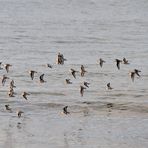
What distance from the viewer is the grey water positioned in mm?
28828

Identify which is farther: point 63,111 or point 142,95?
point 142,95

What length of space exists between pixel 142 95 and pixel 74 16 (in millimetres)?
35910

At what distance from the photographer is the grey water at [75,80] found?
28.8m

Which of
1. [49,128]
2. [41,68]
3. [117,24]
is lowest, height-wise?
[49,128]

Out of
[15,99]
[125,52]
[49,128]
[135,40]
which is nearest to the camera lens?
[49,128]

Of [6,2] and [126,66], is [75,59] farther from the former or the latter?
[6,2]

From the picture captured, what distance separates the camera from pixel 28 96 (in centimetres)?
3556

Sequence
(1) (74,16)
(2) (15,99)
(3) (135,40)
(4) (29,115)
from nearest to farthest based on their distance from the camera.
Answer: (4) (29,115), (2) (15,99), (3) (135,40), (1) (74,16)

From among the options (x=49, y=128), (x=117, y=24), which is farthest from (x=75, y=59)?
(x=117, y=24)

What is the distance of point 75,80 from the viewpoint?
4022cm

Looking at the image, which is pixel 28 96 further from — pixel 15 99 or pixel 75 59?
pixel 75 59

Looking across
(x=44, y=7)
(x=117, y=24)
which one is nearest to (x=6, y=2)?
(x=44, y=7)

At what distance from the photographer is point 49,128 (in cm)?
2969

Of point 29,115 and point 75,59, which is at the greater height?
point 75,59
